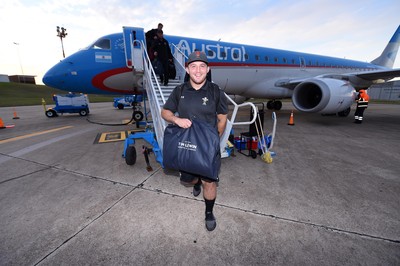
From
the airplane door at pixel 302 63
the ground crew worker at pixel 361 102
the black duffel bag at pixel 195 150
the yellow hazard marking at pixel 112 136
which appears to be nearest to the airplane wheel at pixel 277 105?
the airplane door at pixel 302 63

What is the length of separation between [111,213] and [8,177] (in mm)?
2795

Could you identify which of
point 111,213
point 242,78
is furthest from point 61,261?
point 242,78

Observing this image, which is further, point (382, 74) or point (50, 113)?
point (50, 113)

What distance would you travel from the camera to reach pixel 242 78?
9.32 metres

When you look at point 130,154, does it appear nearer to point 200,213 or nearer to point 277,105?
point 200,213

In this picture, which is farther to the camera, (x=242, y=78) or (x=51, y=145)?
(x=242, y=78)

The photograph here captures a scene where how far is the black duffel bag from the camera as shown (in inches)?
68.1

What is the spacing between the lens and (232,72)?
8.92 meters

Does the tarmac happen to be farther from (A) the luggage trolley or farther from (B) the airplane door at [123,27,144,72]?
(B) the airplane door at [123,27,144,72]

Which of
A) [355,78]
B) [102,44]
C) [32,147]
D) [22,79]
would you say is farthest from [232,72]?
[22,79]

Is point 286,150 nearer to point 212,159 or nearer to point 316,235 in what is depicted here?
point 316,235

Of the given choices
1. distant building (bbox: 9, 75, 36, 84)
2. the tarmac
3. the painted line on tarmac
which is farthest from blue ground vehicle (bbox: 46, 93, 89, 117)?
distant building (bbox: 9, 75, 36, 84)

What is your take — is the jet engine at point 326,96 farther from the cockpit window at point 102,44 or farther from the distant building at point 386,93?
the distant building at point 386,93

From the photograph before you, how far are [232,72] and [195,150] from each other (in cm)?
804
